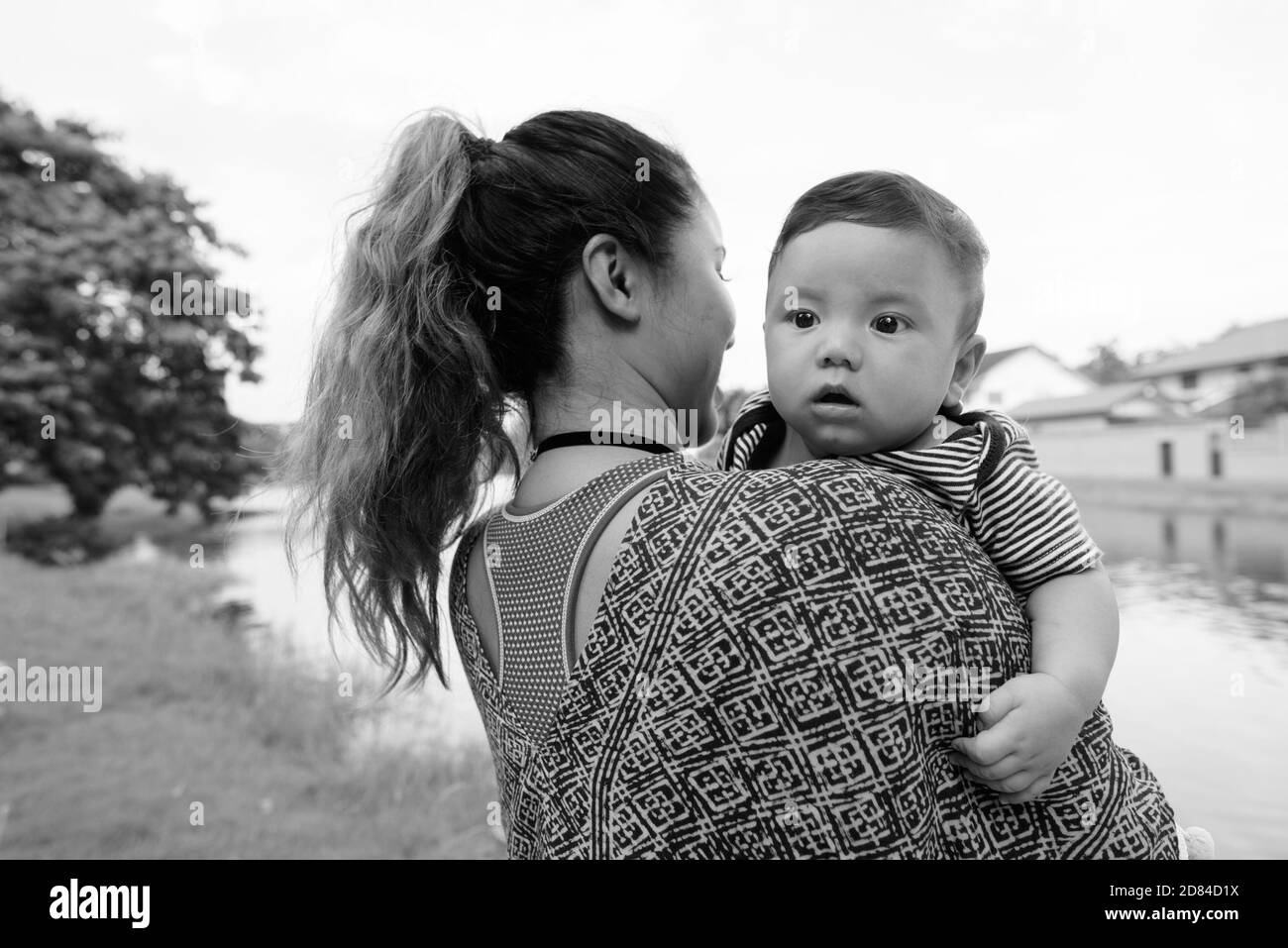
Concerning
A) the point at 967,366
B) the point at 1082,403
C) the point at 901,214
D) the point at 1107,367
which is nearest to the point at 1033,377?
the point at 1082,403

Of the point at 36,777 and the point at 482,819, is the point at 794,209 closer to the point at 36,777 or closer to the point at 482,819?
the point at 482,819

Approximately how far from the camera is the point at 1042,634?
2.64 feet

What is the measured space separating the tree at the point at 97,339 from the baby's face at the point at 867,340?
7.70 m

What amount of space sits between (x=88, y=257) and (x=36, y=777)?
5.48 metres

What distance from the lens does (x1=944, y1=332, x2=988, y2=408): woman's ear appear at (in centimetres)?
97

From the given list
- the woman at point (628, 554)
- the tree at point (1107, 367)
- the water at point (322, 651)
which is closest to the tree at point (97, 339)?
the water at point (322, 651)

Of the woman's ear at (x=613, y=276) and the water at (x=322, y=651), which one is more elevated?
the woman's ear at (x=613, y=276)

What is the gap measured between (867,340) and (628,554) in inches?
13.0

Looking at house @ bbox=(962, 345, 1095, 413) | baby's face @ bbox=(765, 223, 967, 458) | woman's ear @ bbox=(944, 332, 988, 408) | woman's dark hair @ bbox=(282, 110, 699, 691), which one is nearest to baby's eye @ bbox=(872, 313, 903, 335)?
baby's face @ bbox=(765, 223, 967, 458)

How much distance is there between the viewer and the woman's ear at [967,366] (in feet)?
3.17

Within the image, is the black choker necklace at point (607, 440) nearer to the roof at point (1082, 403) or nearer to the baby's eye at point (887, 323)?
the baby's eye at point (887, 323)

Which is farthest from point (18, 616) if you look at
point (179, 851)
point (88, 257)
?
point (179, 851)

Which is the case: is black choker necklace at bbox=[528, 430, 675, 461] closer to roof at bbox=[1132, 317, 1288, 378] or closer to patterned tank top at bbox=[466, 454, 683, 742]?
patterned tank top at bbox=[466, 454, 683, 742]
